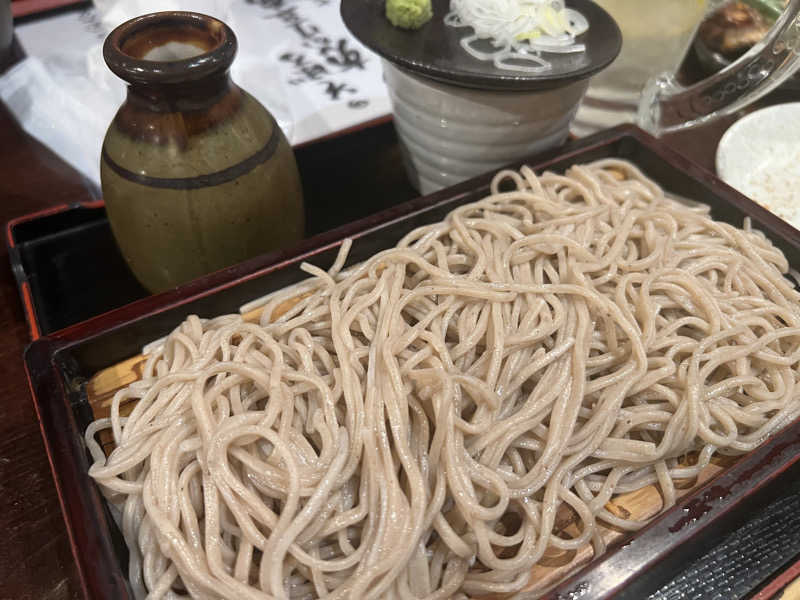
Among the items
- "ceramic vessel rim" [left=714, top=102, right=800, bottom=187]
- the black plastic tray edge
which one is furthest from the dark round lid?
"ceramic vessel rim" [left=714, top=102, right=800, bottom=187]

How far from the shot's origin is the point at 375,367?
1136 mm

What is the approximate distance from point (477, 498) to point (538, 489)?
114 millimetres

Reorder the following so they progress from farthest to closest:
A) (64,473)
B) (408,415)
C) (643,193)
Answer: (643,193), (408,415), (64,473)

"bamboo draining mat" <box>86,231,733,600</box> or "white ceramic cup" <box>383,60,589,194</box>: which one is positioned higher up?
"white ceramic cup" <box>383,60,589,194</box>

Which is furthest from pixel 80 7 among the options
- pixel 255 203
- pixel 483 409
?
pixel 483 409

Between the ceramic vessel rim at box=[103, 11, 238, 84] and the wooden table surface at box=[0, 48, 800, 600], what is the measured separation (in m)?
0.86

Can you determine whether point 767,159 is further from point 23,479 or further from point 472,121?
point 23,479

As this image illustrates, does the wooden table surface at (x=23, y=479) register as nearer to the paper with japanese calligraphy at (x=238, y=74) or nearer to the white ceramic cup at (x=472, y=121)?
the paper with japanese calligraphy at (x=238, y=74)

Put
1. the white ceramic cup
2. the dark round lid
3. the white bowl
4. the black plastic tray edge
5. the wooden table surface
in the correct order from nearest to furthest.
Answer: the black plastic tray edge → the wooden table surface → the dark round lid → the white ceramic cup → the white bowl

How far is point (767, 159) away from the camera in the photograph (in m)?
2.14

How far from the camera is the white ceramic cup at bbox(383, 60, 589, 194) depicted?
1.68 m

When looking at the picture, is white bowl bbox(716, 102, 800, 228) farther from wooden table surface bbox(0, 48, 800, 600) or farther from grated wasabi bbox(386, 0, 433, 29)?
wooden table surface bbox(0, 48, 800, 600)

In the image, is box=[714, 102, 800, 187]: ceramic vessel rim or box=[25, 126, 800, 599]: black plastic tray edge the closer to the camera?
box=[25, 126, 800, 599]: black plastic tray edge

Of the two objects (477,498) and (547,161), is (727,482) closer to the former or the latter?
(477,498)
